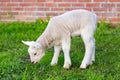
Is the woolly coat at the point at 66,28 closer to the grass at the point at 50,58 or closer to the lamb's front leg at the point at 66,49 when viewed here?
the lamb's front leg at the point at 66,49

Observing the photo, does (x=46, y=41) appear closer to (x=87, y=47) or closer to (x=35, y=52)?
(x=35, y=52)

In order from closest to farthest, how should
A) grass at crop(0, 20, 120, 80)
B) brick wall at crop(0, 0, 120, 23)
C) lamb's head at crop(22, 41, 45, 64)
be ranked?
grass at crop(0, 20, 120, 80) → lamb's head at crop(22, 41, 45, 64) → brick wall at crop(0, 0, 120, 23)

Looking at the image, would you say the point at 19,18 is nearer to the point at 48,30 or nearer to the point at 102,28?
the point at 102,28

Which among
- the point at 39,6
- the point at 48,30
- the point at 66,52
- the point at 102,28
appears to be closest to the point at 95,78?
the point at 66,52

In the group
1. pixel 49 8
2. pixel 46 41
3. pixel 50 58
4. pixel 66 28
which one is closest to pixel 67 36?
pixel 66 28

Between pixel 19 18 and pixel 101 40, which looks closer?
pixel 101 40

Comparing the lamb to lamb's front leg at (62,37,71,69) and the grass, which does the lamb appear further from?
the grass

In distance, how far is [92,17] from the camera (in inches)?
299

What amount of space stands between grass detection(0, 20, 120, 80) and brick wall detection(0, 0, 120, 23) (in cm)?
40

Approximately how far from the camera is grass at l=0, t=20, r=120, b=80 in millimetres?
7000

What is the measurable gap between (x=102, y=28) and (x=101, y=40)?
1.21m

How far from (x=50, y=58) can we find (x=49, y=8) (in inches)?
144

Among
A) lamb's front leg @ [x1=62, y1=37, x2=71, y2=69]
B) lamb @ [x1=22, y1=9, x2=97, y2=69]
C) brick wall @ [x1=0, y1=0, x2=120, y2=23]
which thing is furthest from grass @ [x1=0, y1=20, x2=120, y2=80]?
brick wall @ [x1=0, y1=0, x2=120, y2=23]

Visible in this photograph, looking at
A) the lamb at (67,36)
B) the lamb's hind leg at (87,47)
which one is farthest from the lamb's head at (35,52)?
the lamb's hind leg at (87,47)
